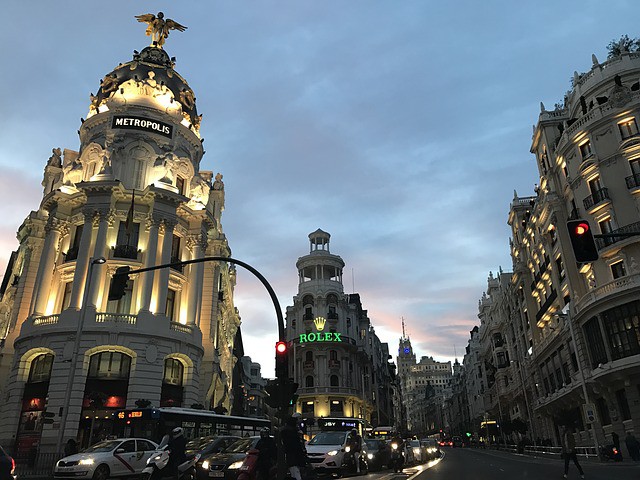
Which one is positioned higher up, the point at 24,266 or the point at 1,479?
the point at 24,266

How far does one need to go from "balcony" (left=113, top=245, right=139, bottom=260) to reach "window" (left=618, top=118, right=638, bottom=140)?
126ft

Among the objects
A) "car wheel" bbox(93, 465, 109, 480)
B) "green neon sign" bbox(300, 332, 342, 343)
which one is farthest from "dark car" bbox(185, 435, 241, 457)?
"green neon sign" bbox(300, 332, 342, 343)

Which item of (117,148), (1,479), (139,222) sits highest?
(117,148)

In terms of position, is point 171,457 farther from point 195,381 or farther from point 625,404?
point 625,404

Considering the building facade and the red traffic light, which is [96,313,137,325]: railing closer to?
the building facade

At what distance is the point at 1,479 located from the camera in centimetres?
794

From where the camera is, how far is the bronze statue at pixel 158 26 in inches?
2053

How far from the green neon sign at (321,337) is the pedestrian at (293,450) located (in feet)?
208

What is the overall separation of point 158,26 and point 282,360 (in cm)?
4971

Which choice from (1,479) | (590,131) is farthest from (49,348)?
(590,131)

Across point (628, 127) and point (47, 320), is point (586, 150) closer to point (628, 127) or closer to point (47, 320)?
point (628, 127)

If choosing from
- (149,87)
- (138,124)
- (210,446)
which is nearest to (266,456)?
(210,446)

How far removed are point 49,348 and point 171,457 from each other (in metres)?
27.3

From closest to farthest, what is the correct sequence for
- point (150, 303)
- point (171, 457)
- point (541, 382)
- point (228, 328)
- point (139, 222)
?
1. point (171, 457)
2. point (150, 303)
3. point (139, 222)
4. point (541, 382)
5. point (228, 328)
